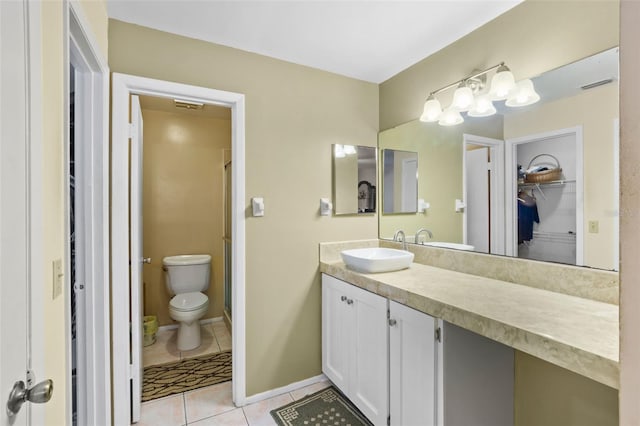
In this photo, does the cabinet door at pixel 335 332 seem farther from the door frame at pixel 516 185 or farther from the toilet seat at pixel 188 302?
the toilet seat at pixel 188 302

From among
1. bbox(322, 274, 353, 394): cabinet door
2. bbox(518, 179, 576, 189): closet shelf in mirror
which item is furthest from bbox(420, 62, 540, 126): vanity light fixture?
bbox(322, 274, 353, 394): cabinet door

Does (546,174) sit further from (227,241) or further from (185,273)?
(185,273)

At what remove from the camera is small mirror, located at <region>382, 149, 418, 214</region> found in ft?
7.85

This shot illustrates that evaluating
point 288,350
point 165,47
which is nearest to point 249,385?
point 288,350

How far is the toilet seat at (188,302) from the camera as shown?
8.96 ft

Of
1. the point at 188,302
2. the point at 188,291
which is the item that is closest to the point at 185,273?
the point at 188,291

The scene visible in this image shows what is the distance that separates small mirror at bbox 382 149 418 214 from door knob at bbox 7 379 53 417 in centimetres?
218

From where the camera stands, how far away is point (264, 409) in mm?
2029

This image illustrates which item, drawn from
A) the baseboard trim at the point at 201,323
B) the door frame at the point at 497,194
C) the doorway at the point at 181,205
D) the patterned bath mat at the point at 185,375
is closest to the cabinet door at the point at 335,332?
the patterned bath mat at the point at 185,375

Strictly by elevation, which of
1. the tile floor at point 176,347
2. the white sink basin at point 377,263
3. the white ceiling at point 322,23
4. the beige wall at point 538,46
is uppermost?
the white ceiling at point 322,23

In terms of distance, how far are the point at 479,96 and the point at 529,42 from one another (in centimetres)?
33

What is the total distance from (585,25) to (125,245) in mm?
2546

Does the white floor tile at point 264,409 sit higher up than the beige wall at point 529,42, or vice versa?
the beige wall at point 529,42

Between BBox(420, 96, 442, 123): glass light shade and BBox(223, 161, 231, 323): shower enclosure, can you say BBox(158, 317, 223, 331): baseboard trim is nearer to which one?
BBox(223, 161, 231, 323): shower enclosure
